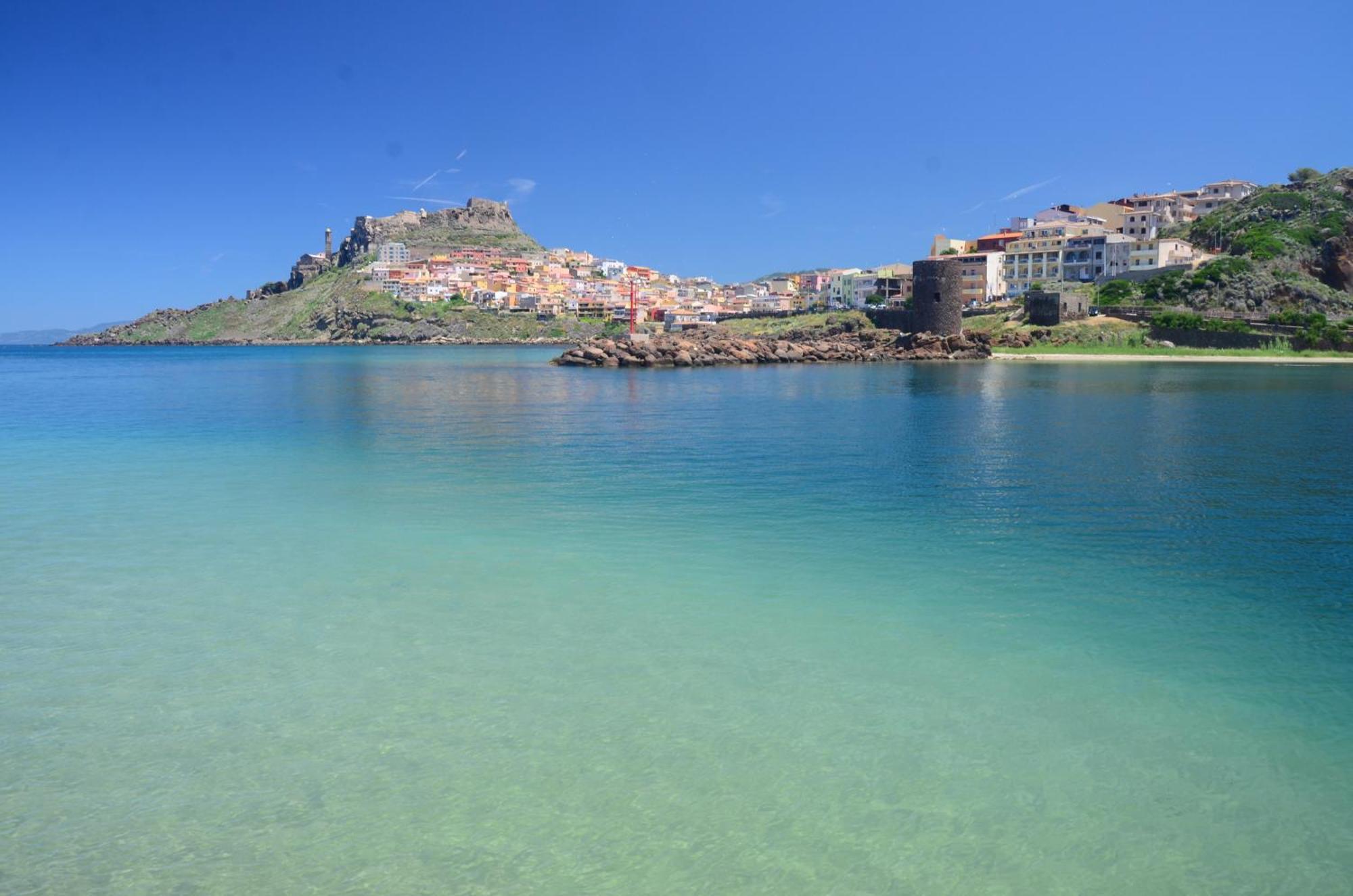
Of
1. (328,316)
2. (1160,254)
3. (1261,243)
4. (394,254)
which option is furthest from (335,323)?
(1261,243)

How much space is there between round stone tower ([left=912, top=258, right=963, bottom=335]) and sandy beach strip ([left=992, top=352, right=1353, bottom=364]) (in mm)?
5426

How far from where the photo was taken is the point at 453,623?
258 inches

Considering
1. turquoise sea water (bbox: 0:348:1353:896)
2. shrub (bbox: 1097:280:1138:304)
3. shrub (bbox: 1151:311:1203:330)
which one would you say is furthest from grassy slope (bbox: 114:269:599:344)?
turquoise sea water (bbox: 0:348:1353:896)

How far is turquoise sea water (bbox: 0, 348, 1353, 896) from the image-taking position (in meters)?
3.71

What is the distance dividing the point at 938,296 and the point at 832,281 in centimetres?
Answer: 5378

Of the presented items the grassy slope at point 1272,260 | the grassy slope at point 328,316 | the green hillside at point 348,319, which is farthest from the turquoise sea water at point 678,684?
the grassy slope at point 328,316

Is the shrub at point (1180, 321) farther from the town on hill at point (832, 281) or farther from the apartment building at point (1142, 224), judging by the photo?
the apartment building at point (1142, 224)

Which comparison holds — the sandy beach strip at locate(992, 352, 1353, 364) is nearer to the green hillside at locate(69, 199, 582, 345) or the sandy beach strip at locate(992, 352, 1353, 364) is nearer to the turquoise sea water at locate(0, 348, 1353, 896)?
the turquoise sea water at locate(0, 348, 1353, 896)

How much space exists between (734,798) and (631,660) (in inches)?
71.8

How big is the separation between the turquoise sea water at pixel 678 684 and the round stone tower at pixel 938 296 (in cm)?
4810

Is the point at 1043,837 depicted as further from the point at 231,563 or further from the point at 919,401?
the point at 919,401

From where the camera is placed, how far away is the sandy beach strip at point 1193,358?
50.2m

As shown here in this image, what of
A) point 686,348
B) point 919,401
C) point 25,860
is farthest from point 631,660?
point 686,348

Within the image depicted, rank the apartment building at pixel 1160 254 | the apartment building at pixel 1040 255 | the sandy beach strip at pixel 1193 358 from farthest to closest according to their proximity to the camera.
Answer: the apartment building at pixel 1040 255 < the apartment building at pixel 1160 254 < the sandy beach strip at pixel 1193 358
